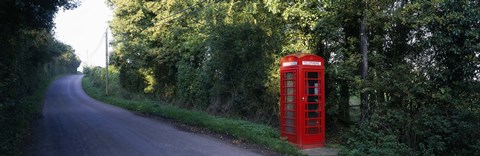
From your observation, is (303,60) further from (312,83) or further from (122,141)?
(122,141)

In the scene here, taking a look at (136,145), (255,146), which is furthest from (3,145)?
(255,146)

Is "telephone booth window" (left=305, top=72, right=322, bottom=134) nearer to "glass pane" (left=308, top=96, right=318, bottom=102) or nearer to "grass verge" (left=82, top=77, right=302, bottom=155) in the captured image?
"glass pane" (left=308, top=96, right=318, bottom=102)

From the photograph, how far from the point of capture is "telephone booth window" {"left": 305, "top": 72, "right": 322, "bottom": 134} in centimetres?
1002

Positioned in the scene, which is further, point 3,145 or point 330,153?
point 330,153

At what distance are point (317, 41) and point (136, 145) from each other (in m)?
6.60

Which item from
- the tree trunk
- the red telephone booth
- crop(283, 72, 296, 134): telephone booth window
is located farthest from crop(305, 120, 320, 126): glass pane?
the tree trunk

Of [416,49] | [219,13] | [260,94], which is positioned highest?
[219,13]

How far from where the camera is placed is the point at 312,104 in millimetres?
10211

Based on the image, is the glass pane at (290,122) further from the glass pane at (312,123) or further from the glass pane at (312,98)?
the glass pane at (312,98)

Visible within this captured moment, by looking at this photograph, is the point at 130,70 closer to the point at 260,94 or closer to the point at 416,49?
the point at 260,94

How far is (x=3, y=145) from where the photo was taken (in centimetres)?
832

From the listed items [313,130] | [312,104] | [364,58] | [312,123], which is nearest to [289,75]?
[312,104]

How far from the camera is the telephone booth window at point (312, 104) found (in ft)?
32.9

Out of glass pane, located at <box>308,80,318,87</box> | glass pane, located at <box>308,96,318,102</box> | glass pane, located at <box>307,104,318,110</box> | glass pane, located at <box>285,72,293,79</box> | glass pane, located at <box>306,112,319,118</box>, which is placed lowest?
glass pane, located at <box>306,112,319,118</box>
